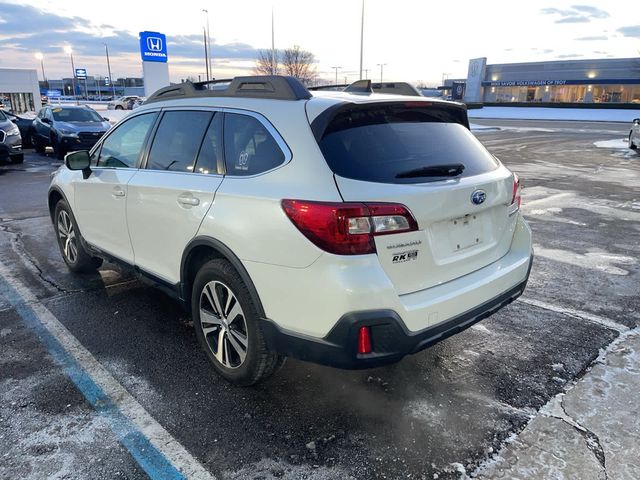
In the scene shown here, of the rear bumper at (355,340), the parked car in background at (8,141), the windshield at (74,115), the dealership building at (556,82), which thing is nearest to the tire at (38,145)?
the windshield at (74,115)

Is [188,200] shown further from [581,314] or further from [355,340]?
[581,314]

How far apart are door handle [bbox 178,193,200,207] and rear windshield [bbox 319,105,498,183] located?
0.97 m

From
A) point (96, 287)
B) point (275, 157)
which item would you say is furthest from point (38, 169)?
point (275, 157)

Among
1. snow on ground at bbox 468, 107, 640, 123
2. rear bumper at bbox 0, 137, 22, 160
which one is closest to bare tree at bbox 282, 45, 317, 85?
snow on ground at bbox 468, 107, 640, 123

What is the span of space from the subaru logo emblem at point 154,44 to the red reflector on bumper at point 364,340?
23738 mm

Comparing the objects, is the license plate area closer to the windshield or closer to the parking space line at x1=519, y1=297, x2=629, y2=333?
the parking space line at x1=519, y1=297, x2=629, y2=333

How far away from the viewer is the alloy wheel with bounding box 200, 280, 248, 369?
303 cm

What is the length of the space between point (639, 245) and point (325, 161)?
219 inches

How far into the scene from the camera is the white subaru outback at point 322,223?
244cm

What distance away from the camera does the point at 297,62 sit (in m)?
54.4

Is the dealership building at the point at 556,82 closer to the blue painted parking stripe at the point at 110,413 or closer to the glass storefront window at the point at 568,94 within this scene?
the glass storefront window at the point at 568,94

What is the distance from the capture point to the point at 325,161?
2.57 metres

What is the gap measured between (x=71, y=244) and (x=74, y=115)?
42.1ft

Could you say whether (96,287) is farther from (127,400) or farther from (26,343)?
(127,400)
